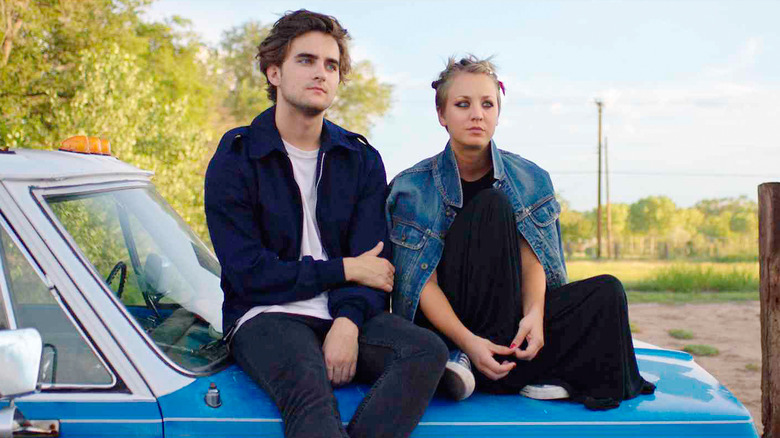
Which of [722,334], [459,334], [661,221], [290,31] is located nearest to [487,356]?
[459,334]

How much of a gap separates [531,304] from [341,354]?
76cm

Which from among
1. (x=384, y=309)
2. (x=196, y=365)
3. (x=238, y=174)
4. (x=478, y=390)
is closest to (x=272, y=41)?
(x=238, y=174)

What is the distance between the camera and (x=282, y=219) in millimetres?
2773

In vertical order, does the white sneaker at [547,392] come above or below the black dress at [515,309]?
below

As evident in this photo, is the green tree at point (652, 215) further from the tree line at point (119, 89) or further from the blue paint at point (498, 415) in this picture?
the blue paint at point (498, 415)

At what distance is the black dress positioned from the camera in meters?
2.57

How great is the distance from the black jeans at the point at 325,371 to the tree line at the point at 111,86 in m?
9.15

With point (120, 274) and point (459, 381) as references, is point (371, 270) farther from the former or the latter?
point (120, 274)

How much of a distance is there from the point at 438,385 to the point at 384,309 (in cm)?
49

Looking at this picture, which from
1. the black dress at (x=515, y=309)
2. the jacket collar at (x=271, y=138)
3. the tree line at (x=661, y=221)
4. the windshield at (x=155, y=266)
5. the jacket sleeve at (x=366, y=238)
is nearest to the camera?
the windshield at (x=155, y=266)

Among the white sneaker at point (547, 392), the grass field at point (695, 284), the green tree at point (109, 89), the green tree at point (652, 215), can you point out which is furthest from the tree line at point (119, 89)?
the green tree at point (652, 215)

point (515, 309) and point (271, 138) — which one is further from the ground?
point (271, 138)

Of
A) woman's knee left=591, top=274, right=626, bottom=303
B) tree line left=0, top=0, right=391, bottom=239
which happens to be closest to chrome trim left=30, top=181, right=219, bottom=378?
woman's knee left=591, top=274, right=626, bottom=303

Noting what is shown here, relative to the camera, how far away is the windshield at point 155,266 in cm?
247
